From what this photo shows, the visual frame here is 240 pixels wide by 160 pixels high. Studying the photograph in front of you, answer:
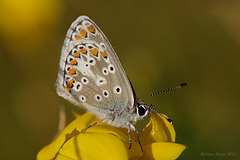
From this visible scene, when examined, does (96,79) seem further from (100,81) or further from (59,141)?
Answer: (59,141)

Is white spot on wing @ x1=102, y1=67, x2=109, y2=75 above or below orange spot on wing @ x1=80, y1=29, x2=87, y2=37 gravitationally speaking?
below

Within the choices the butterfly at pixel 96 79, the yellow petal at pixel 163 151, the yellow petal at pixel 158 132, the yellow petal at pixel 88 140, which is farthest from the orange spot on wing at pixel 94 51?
the yellow petal at pixel 163 151

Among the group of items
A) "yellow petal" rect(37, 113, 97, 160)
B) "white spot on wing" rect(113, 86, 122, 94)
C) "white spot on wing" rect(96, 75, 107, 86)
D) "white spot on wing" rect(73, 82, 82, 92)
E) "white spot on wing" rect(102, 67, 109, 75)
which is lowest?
"yellow petal" rect(37, 113, 97, 160)

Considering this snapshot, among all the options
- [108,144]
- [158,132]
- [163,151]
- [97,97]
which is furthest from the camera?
[97,97]

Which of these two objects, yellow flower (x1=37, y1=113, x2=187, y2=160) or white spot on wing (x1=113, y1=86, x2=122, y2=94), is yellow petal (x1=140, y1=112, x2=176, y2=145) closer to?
yellow flower (x1=37, y1=113, x2=187, y2=160)

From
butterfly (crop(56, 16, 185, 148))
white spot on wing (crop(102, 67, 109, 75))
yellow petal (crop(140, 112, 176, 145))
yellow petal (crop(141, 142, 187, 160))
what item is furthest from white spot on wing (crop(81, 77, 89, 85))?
yellow petal (crop(141, 142, 187, 160))

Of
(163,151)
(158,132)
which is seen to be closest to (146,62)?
(158,132)

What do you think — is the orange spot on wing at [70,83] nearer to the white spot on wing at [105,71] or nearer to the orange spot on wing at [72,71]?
the orange spot on wing at [72,71]
